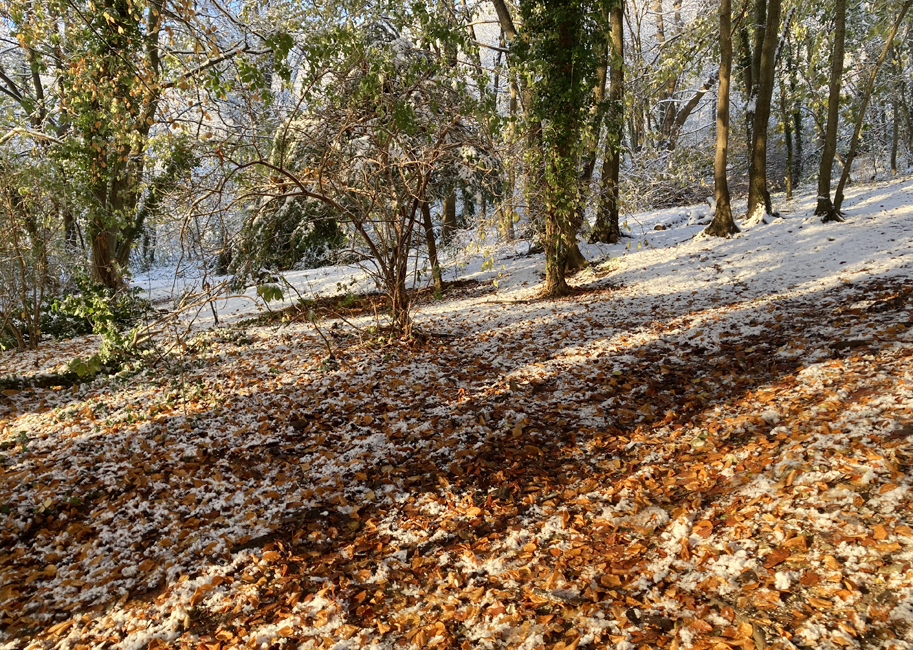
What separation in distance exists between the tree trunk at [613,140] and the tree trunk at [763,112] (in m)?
2.67

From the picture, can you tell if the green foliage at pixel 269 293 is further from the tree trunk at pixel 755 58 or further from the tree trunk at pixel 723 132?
the tree trunk at pixel 755 58

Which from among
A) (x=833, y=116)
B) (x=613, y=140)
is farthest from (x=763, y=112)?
(x=613, y=140)

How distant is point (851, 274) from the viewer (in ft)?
22.2

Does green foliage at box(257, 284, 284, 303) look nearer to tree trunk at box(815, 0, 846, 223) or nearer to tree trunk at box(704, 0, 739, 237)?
tree trunk at box(704, 0, 739, 237)

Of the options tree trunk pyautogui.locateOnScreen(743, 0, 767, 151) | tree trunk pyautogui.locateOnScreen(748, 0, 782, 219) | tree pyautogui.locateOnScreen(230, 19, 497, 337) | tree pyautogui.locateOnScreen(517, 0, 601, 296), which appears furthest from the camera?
tree trunk pyautogui.locateOnScreen(743, 0, 767, 151)

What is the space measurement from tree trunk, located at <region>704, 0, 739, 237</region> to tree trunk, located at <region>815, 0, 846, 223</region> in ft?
5.13

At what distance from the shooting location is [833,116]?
891 cm

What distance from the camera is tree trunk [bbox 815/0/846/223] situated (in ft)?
28.2

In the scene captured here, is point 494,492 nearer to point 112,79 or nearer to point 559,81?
point 559,81

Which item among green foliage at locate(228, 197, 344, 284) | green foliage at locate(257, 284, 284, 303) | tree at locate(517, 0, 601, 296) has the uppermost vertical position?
tree at locate(517, 0, 601, 296)

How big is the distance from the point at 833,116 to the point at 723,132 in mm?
1804

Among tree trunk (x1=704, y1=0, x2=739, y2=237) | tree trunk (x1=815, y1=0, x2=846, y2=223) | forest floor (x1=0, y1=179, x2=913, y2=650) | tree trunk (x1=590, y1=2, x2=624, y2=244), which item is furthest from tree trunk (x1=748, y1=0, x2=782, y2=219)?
forest floor (x1=0, y1=179, x2=913, y2=650)

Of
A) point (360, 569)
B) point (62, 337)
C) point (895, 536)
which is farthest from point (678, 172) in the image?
point (62, 337)

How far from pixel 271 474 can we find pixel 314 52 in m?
3.71
